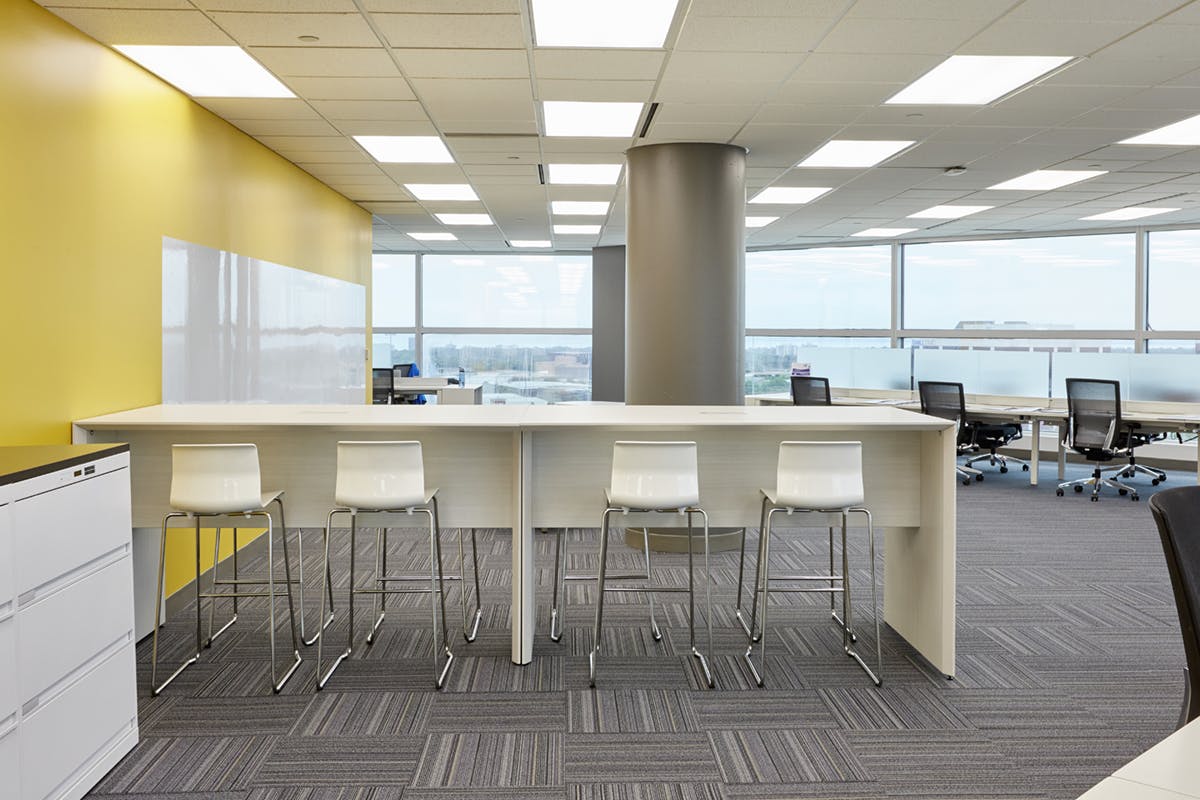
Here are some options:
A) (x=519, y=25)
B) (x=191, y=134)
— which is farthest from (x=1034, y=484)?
(x=191, y=134)

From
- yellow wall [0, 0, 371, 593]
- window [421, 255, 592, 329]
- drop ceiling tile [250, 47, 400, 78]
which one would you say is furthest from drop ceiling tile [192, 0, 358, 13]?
window [421, 255, 592, 329]

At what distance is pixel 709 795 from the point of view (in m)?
2.55

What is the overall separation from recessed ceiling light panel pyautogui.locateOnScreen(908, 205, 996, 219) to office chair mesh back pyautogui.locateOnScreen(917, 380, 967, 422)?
166 cm

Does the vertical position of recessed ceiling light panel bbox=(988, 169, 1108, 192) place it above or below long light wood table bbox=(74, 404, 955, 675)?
above

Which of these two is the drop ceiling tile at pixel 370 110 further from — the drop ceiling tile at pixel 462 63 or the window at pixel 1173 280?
the window at pixel 1173 280

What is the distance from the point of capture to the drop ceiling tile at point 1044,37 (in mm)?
3604

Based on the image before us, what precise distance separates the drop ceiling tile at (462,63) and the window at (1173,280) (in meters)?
8.09

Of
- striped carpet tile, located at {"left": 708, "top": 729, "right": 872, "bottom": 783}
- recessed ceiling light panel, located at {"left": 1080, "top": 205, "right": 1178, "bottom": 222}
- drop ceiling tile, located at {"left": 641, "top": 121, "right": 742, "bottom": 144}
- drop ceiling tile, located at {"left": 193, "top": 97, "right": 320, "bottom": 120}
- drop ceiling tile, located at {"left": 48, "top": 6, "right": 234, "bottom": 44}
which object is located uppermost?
recessed ceiling light panel, located at {"left": 1080, "top": 205, "right": 1178, "bottom": 222}

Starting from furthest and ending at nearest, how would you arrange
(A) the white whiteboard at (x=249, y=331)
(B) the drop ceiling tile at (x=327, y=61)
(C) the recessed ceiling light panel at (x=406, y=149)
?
(C) the recessed ceiling light panel at (x=406, y=149)
(A) the white whiteboard at (x=249, y=331)
(B) the drop ceiling tile at (x=327, y=61)

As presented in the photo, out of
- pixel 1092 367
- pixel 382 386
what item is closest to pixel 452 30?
pixel 382 386

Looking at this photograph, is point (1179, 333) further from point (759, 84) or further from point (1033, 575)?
point (759, 84)

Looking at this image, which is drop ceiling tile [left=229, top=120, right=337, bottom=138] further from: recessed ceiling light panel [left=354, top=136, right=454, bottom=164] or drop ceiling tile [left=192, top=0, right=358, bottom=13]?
drop ceiling tile [left=192, top=0, right=358, bottom=13]

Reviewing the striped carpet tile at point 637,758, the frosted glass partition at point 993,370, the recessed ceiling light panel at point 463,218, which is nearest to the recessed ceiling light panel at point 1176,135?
the frosted glass partition at point 993,370

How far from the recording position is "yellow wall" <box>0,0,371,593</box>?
329 cm
